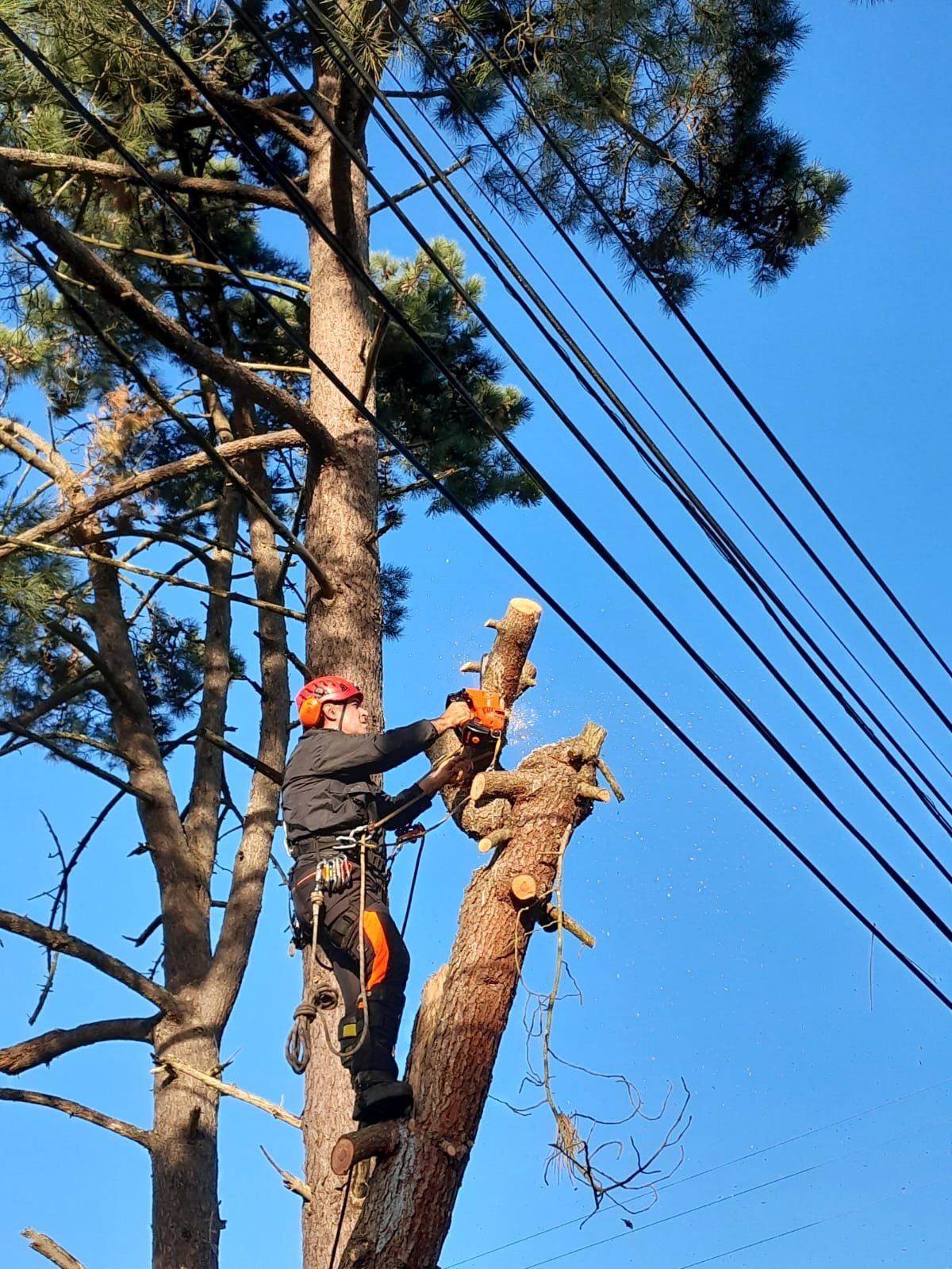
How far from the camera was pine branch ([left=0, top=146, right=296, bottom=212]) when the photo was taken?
6504mm

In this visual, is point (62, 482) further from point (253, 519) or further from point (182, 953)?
point (182, 953)

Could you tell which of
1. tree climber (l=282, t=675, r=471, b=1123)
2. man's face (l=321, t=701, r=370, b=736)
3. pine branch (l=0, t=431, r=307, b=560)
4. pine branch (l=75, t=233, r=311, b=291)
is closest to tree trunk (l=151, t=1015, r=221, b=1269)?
tree climber (l=282, t=675, r=471, b=1123)

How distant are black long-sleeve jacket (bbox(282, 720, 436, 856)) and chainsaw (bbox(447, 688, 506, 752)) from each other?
121 millimetres

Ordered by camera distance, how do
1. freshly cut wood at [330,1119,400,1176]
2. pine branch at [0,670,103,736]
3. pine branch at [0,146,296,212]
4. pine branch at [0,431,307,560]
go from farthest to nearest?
1. pine branch at [0,670,103,736]
2. pine branch at [0,146,296,212]
3. pine branch at [0,431,307,560]
4. freshly cut wood at [330,1119,400,1176]

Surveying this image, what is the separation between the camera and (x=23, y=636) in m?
7.75

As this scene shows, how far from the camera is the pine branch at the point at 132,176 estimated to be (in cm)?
650

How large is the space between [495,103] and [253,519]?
9.63 ft

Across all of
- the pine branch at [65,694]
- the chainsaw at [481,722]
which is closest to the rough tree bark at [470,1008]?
the chainsaw at [481,722]

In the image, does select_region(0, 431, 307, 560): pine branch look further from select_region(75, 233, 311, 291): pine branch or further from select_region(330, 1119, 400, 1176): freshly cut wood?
select_region(330, 1119, 400, 1176): freshly cut wood

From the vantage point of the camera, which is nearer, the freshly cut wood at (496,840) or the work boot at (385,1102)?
the work boot at (385,1102)

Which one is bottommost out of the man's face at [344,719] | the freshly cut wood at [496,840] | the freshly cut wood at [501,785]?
the freshly cut wood at [496,840]

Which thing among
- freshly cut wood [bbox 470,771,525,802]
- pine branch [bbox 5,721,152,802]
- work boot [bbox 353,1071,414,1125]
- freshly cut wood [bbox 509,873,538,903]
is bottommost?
work boot [bbox 353,1071,414,1125]

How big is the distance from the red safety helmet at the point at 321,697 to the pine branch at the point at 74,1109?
7.16 ft

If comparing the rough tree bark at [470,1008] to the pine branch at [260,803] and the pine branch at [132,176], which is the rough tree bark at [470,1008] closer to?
the pine branch at [260,803]
